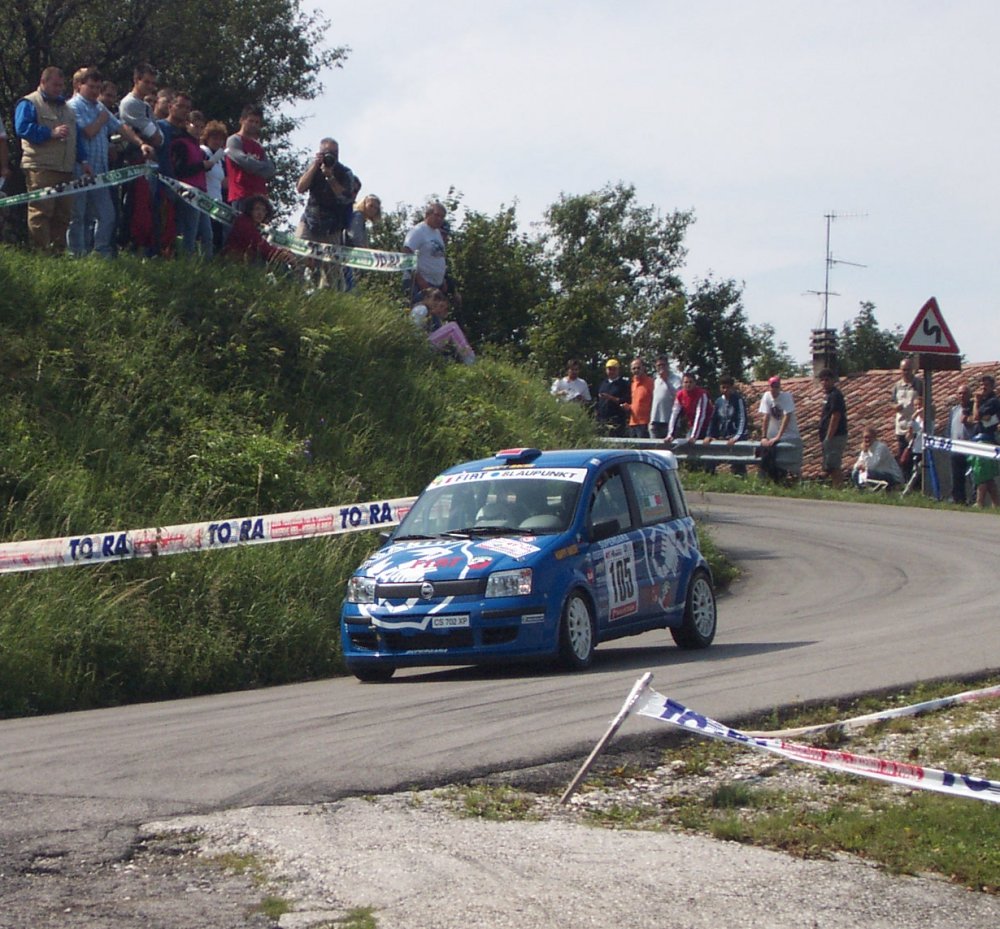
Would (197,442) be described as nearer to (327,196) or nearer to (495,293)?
(327,196)

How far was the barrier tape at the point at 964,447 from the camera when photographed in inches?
994

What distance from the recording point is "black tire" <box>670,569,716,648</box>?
14.1 meters

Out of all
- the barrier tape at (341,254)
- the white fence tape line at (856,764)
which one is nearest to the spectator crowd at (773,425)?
the barrier tape at (341,254)

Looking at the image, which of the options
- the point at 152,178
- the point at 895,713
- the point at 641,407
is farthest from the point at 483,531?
the point at 641,407

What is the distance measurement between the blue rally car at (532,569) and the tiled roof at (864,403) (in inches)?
1033

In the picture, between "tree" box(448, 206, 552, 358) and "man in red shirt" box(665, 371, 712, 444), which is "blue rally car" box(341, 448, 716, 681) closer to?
"man in red shirt" box(665, 371, 712, 444)

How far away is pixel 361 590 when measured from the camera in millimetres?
12734

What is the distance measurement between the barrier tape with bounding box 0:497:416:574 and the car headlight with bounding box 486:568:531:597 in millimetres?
3490

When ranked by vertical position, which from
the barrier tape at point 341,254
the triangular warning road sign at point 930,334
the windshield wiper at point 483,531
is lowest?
the windshield wiper at point 483,531

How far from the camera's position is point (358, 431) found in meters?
19.1

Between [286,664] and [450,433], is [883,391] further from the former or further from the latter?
[286,664]

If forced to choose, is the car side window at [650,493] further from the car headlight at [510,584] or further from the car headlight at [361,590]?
the car headlight at [361,590]

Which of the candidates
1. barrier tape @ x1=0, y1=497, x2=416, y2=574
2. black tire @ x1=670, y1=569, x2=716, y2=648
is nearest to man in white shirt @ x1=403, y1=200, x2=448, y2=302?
barrier tape @ x1=0, y1=497, x2=416, y2=574

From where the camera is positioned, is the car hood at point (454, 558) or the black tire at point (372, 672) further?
the black tire at point (372, 672)
